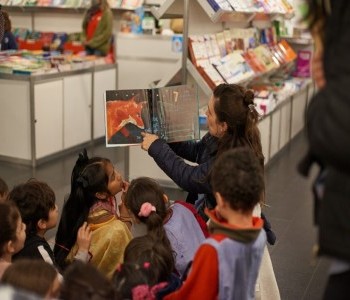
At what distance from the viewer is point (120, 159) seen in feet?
19.1

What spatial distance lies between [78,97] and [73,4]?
3026mm

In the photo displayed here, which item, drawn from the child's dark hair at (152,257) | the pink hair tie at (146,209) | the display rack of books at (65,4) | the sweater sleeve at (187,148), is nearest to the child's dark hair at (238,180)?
the child's dark hair at (152,257)

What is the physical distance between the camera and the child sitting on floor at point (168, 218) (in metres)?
2.27

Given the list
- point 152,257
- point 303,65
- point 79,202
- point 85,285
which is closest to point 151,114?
point 79,202

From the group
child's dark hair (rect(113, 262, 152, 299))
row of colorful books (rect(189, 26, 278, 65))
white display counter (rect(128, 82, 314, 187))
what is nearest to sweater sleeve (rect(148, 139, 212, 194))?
child's dark hair (rect(113, 262, 152, 299))

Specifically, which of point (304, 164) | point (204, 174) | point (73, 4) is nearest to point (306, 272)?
point (204, 174)

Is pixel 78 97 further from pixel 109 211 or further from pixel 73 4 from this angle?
pixel 109 211

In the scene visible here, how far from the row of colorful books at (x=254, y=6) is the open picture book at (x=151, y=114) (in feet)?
4.84

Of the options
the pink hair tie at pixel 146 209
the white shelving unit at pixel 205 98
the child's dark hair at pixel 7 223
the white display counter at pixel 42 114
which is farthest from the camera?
the white display counter at pixel 42 114

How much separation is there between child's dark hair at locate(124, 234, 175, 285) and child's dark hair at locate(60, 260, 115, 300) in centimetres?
34

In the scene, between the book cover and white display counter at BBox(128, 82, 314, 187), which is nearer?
white display counter at BBox(128, 82, 314, 187)

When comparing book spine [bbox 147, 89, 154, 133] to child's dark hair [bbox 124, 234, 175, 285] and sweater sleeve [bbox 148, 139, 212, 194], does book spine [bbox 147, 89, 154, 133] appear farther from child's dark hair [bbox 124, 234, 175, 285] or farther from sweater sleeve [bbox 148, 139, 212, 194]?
child's dark hair [bbox 124, 234, 175, 285]

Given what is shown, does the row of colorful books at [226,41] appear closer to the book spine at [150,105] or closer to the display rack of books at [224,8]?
the display rack of books at [224,8]

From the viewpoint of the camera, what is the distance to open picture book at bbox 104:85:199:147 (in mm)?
2598
